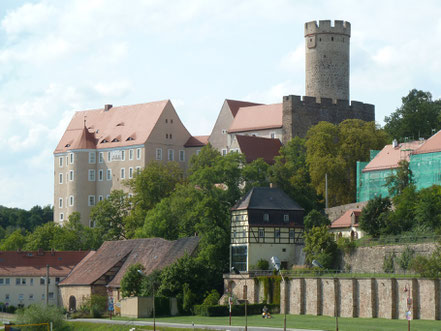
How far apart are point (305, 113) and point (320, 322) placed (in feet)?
161

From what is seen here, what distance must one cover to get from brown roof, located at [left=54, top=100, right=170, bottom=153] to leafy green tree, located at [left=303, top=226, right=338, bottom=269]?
157 feet

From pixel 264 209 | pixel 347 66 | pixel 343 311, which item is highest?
pixel 347 66

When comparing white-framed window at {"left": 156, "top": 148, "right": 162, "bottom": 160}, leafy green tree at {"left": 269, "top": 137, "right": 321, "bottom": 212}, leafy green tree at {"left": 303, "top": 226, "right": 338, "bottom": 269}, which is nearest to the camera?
leafy green tree at {"left": 303, "top": 226, "right": 338, "bottom": 269}

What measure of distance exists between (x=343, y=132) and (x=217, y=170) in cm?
1299

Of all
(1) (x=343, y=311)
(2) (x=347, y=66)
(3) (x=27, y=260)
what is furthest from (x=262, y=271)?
(2) (x=347, y=66)

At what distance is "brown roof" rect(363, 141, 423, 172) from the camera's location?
88.9 m

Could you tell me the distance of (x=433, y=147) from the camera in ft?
280

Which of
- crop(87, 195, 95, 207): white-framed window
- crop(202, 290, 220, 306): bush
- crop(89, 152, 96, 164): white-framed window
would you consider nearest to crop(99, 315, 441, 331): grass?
crop(202, 290, 220, 306): bush

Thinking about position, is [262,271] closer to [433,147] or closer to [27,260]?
[433,147]

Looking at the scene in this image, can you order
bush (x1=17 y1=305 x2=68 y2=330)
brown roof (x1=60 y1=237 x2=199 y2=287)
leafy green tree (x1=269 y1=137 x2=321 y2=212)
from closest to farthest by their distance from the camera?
bush (x1=17 y1=305 x2=68 y2=330) → brown roof (x1=60 y1=237 x2=199 y2=287) → leafy green tree (x1=269 y1=137 x2=321 y2=212)

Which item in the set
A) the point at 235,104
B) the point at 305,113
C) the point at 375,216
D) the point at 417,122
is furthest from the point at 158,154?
the point at 375,216

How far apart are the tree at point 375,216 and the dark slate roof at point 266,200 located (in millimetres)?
5925

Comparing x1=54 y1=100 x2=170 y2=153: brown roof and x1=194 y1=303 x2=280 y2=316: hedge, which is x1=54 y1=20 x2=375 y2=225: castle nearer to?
x1=54 y1=100 x2=170 y2=153: brown roof

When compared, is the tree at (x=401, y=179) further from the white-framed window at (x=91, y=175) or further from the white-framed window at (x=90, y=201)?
the white-framed window at (x=91, y=175)
